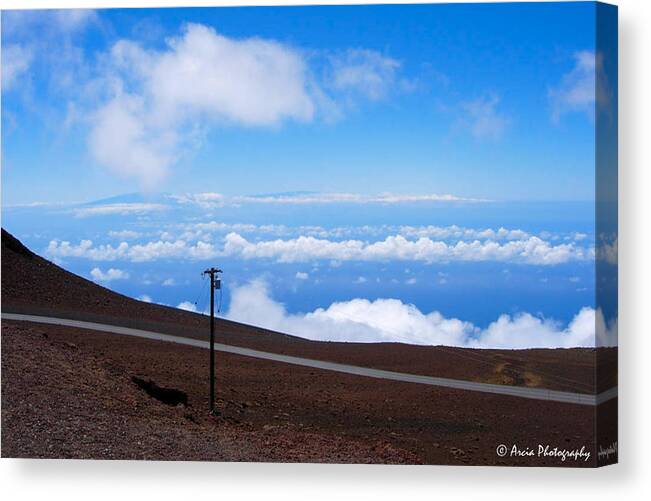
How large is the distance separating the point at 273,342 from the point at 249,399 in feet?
4.20

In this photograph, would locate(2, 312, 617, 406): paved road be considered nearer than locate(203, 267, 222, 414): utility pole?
Yes

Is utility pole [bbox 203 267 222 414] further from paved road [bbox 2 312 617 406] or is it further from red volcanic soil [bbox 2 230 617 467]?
paved road [bbox 2 312 617 406]

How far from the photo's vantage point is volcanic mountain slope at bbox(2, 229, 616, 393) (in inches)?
654

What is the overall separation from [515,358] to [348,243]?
3.57m

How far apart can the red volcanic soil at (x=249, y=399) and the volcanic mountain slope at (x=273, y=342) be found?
28 mm

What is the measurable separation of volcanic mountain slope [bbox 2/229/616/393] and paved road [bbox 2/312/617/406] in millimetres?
103

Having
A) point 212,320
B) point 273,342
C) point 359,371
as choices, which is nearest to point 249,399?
point 273,342

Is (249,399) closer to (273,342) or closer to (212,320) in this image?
(273,342)

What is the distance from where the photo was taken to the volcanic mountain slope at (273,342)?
16609 millimetres

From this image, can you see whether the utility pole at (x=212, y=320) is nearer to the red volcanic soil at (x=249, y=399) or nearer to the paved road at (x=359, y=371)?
the red volcanic soil at (x=249, y=399)

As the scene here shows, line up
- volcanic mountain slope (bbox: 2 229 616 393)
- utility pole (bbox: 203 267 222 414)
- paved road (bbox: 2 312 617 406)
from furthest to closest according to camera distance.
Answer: utility pole (bbox: 203 267 222 414), volcanic mountain slope (bbox: 2 229 616 393), paved road (bbox: 2 312 617 406)

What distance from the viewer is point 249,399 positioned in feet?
58.4

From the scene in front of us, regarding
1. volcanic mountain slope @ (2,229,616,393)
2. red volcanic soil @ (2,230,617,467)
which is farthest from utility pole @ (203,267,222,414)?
volcanic mountain slope @ (2,229,616,393)

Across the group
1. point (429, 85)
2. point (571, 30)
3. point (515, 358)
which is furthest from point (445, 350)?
point (571, 30)
